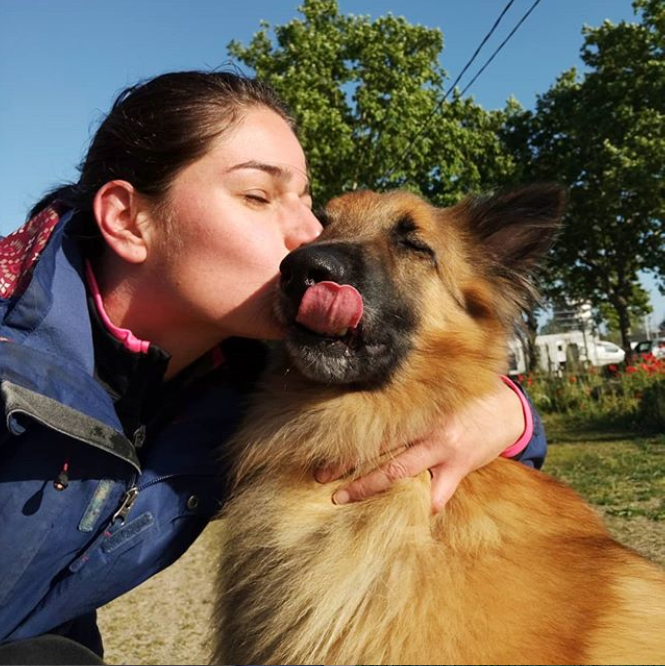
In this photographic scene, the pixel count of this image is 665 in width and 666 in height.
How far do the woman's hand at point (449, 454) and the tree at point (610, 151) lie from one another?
58.6 ft

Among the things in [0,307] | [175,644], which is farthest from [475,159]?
[0,307]

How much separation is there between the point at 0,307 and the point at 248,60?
798 inches

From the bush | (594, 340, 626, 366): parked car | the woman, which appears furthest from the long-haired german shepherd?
(594, 340, 626, 366): parked car

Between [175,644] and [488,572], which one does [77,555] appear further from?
[175,644]

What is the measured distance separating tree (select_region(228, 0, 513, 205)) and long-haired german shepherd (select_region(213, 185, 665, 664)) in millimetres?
14415

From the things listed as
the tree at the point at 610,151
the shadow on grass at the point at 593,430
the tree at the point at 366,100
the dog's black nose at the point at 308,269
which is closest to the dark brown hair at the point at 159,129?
the dog's black nose at the point at 308,269

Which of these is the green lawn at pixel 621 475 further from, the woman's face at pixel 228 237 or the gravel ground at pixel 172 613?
the woman's face at pixel 228 237

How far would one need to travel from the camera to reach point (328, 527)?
87.0 inches

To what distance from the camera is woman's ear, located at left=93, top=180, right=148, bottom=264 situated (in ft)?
8.13

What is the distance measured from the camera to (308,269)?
89.8 inches

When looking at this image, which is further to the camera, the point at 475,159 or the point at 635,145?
the point at 475,159

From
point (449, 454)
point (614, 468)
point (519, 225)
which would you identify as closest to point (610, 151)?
point (614, 468)

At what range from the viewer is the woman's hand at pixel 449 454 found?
2.26 meters

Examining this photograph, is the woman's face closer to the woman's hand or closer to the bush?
the woman's hand
